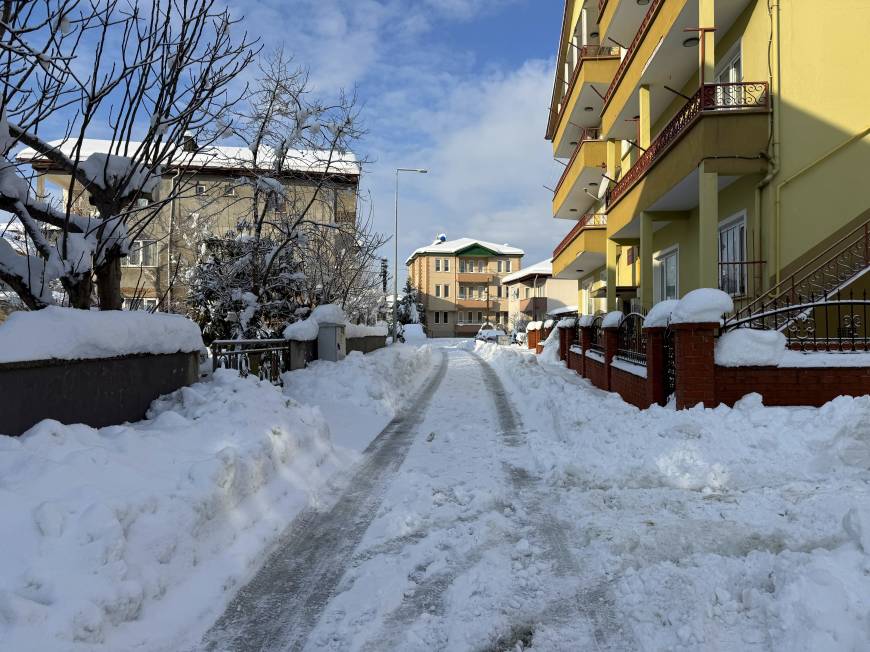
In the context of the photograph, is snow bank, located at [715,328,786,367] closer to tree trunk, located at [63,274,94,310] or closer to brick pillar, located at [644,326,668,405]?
brick pillar, located at [644,326,668,405]

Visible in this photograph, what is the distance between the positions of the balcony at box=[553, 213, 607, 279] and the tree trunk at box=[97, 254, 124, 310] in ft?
55.4

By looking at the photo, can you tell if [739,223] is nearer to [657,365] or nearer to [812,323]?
[812,323]

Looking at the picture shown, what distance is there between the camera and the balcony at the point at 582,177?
20.7 metres

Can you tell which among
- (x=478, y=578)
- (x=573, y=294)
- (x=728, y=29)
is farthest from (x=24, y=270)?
(x=573, y=294)

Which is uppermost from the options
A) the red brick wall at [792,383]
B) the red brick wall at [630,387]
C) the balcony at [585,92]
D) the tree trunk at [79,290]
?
the balcony at [585,92]

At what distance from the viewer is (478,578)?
3.66 m

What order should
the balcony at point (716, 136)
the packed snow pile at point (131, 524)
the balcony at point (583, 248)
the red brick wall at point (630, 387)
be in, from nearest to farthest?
1. the packed snow pile at point (131, 524)
2. the red brick wall at point (630, 387)
3. the balcony at point (716, 136)
4. the balcony at point (583, 248)

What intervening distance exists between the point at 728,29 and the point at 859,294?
22.9 feet

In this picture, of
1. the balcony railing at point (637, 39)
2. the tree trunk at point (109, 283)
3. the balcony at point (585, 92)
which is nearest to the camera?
the tree trunk at point (109, 283)

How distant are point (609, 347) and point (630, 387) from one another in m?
2.45

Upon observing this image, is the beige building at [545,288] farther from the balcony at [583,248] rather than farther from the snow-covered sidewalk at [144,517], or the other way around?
the snow-covered sidewalk at [144,517]

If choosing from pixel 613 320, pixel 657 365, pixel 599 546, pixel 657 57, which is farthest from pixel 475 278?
pixel 599 546

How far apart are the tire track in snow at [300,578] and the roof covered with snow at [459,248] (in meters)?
66.3

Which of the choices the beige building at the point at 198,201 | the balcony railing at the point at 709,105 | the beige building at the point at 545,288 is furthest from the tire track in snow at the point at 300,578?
the beige building at the point at 545,288
